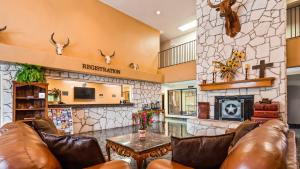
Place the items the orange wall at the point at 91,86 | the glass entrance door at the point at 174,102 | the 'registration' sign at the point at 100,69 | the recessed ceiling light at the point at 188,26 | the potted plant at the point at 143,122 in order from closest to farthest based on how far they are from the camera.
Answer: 1. the potted plant at the point at 143,122
2. the 'registration' sign at the point at 100,69
3. the orange wall at the point at 91,86
4. the recessed ceiling light at the point at 188,26
5. the glass entrance door at the point at 174,102

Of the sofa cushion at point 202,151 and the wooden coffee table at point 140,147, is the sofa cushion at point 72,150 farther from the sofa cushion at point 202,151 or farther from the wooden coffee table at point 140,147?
the wooden coffee table at point 140,147

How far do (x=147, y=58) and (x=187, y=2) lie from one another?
3.18 meters

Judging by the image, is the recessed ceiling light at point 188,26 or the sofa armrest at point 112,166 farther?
the recessed ceiling light at point 188,26

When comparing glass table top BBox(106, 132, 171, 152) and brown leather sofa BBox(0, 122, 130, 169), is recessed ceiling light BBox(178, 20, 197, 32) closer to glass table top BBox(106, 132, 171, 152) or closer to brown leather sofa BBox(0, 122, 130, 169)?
glass table top BBox(106, 132, 171, 152)

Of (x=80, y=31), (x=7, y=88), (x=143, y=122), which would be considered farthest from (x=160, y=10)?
(x=7, y=88)

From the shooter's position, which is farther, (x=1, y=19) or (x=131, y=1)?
(x=131, y=1)

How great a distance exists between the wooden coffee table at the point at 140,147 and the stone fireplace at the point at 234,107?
343cm

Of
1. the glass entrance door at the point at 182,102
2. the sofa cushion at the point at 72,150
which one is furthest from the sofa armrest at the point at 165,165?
the glass entrance door at the point at 182,102

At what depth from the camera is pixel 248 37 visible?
5.48m

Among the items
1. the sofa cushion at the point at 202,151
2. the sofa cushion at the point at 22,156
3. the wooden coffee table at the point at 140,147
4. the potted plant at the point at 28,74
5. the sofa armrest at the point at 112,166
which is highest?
the potted plant at the point at 28,74

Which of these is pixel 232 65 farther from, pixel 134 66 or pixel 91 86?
pixel 91 86

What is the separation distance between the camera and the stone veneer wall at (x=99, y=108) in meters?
4.77

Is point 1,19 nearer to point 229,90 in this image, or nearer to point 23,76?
point 23,76

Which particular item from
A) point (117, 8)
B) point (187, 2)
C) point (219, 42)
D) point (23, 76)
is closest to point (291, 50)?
point (219, 42)
